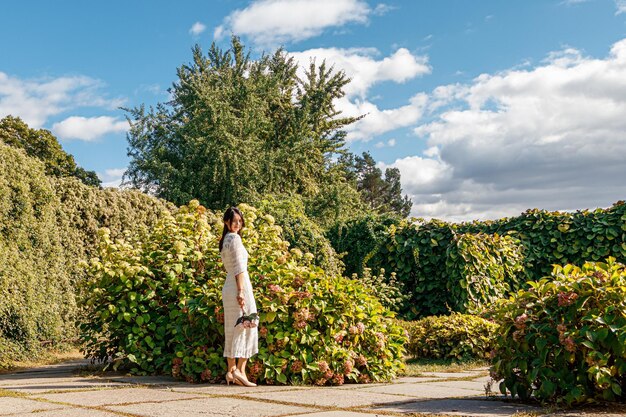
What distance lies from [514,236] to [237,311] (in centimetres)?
852

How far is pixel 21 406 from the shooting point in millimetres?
4488

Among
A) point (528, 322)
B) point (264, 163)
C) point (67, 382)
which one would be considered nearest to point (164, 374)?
point (67, 382)

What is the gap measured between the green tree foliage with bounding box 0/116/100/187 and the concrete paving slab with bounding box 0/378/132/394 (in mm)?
19581

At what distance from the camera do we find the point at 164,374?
22.0ft

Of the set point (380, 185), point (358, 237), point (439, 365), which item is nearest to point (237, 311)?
point (439, 365)

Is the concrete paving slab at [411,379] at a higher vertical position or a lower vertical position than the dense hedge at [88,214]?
lower

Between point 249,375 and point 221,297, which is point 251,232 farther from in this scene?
point 249,375

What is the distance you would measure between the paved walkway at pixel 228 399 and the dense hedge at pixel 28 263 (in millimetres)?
1712

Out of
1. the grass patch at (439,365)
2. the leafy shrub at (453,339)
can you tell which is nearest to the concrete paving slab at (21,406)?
the grass patch at (439,365)

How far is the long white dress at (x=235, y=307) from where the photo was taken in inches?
227

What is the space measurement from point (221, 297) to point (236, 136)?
14678 mm

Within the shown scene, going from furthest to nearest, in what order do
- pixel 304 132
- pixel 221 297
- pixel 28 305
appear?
pixel 304 132
pixel 28 305
pixel 221 297

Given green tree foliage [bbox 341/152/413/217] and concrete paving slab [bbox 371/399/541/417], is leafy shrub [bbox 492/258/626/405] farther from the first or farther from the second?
green tree foliage [bbox 341/152/413/217]

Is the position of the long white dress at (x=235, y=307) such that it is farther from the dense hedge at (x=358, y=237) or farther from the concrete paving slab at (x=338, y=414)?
the dense hedge at (x=358, y=237)
